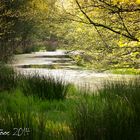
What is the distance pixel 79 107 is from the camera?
4301 millimetres

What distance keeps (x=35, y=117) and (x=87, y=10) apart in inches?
58.2

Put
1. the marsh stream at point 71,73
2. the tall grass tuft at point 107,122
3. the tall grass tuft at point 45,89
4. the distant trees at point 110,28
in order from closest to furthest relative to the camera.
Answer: the tall grass tuft at point 107,122 < the distant trees at point 110,28 < the tall grass tuft at point 45,89 < the marsh stream at point 71,73

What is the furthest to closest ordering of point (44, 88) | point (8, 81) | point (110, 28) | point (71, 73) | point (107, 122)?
point (71, 73) → point (8, 81) → point (44, 88) → point (110, 28) → point (107, 122)

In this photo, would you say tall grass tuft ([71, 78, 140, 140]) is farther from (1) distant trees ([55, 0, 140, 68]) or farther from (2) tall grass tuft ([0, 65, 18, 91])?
(2) tall grass tuft ([0, 65, 18, 91])

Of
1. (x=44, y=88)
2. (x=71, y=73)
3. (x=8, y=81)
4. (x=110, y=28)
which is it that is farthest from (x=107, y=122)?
(x=71, y=73)

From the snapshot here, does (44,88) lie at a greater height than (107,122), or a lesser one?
lesser

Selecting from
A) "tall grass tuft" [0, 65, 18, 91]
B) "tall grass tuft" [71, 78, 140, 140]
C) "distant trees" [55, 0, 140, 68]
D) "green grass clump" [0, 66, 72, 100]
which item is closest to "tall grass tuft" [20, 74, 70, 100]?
"green grass clump" [0, 66, 72, 100]

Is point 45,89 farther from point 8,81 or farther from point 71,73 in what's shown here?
point 71,73

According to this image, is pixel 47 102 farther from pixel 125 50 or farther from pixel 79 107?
pixel 79 107

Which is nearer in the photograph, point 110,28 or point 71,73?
point 110,28

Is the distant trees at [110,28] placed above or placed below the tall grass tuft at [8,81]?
above

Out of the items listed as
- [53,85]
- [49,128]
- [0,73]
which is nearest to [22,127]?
[49,128]

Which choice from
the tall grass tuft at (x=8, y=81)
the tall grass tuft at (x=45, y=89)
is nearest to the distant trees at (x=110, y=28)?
the tall grass tuft at (x=45, y=89)

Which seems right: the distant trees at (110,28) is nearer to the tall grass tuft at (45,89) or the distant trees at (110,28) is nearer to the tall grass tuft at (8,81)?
the tall grass tuft at (45,89)
